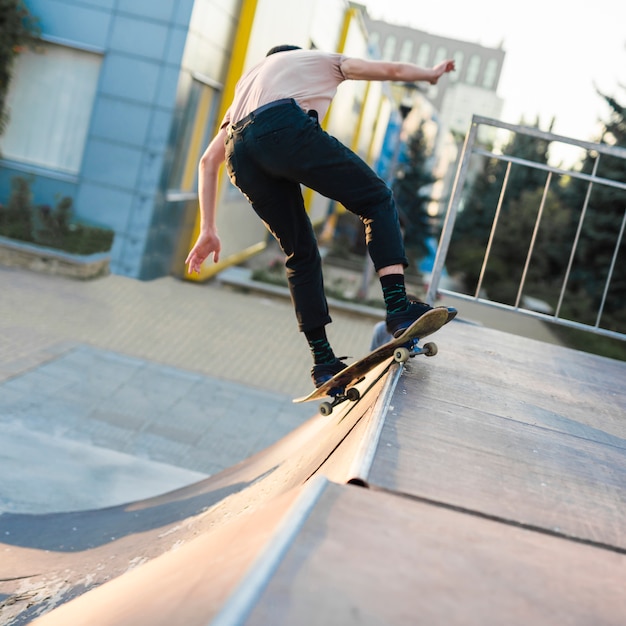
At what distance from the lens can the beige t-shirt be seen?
3.01m

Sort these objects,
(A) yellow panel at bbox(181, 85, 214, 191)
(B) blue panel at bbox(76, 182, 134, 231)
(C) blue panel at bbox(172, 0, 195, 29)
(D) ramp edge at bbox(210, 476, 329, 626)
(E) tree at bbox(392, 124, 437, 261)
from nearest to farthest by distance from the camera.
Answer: (D) ramp edge at bbox(210, 476, 329, 626), (C) blue panel at bbox(172, 0, 195, 29), (B) blue panel at bbox(76, 182, 134, 231), (A) yellow panel at bbox(181, 85, 214, 191), (E) tree at bbox(392, 124, 437, 261)

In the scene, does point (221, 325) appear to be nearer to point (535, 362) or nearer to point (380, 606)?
point (535, 362)

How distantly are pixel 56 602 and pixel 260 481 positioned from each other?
106 centimetres

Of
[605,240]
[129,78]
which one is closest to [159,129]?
[129,78]

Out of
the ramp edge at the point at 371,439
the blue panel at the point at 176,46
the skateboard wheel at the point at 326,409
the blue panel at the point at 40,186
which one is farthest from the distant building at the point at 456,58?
the ramp edge at the point at 371,439

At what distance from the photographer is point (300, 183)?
3133 mm

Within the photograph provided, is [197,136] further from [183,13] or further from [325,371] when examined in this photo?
[325,371]

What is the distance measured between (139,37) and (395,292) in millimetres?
10199

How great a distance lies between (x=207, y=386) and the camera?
7.89m

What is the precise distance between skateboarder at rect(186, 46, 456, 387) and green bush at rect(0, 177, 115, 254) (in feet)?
29.9

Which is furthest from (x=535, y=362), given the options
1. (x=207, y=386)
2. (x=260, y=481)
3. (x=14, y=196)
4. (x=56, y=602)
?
(x=14, y=196)

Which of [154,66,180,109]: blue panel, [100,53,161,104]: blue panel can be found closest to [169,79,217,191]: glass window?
[154,66,180,109]: blue panel

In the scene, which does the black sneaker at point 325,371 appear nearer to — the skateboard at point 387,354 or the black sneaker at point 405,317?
the skateboard at point 387,354

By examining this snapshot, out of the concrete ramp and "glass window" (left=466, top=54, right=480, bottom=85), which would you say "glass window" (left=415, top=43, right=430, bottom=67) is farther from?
the concrete ramp
